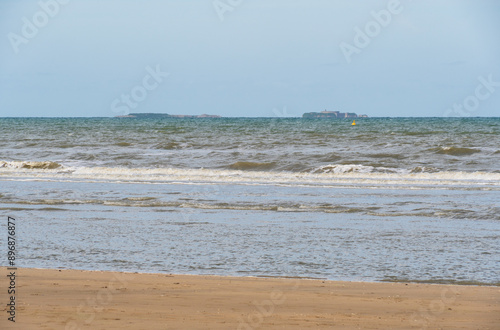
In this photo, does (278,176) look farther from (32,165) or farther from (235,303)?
(235,303)

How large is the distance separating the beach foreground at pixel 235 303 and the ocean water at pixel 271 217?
61 centimetres

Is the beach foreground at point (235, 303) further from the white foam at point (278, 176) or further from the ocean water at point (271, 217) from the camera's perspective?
the white foam at point (278, 176)

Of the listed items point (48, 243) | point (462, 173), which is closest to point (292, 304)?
point (48, 243)

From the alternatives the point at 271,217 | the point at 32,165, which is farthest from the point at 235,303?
the point at 32,165

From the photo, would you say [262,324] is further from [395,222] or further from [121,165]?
[121,165]

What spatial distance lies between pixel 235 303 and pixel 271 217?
6.16m

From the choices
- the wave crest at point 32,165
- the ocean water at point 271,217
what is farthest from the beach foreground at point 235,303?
the wave crest at point 32,165

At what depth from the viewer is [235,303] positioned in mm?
5926

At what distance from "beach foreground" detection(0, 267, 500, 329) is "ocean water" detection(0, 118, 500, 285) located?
0.61 meters

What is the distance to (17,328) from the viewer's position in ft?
16.7

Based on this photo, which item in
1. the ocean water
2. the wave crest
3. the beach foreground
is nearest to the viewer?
the beach foreground

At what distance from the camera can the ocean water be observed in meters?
7.96

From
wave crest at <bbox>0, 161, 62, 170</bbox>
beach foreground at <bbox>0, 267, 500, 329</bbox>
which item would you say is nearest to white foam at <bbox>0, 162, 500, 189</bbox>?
wave crest at <bbox>0, 161, 62, 170</bbox>

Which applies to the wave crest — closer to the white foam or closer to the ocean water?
the ocean water
